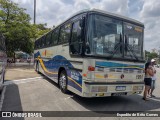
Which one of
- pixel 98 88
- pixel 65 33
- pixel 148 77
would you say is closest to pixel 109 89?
pixel 98 88

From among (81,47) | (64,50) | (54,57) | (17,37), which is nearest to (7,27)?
(17,37)

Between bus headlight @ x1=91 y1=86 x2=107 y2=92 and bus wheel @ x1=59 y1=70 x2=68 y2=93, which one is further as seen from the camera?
bus wheel @ x1=59 y1=70 x2=68 y2=93

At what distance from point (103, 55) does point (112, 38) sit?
75cm

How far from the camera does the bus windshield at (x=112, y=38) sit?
241 inches

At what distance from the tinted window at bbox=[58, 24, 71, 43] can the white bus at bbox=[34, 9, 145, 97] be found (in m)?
0.15

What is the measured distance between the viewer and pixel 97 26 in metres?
6.23

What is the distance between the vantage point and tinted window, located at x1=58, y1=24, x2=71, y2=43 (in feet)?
25.6

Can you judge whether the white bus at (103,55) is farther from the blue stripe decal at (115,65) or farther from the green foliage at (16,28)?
the green foliage at (16,28)

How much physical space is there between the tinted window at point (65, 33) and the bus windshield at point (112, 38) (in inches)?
70.3

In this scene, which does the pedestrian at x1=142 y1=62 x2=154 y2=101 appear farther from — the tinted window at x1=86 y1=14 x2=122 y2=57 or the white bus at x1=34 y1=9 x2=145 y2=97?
the tinted window at x1=86 y1=14 x2=122 y2=57

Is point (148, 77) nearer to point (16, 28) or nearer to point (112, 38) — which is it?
point (112, 38)

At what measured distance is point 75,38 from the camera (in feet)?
22.7

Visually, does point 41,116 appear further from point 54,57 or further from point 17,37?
point 17,37

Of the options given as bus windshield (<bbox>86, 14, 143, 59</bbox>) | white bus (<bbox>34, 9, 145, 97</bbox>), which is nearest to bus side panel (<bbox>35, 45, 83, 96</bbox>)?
white bus (<bbox>34, 9, 145, 97</bbox>)
